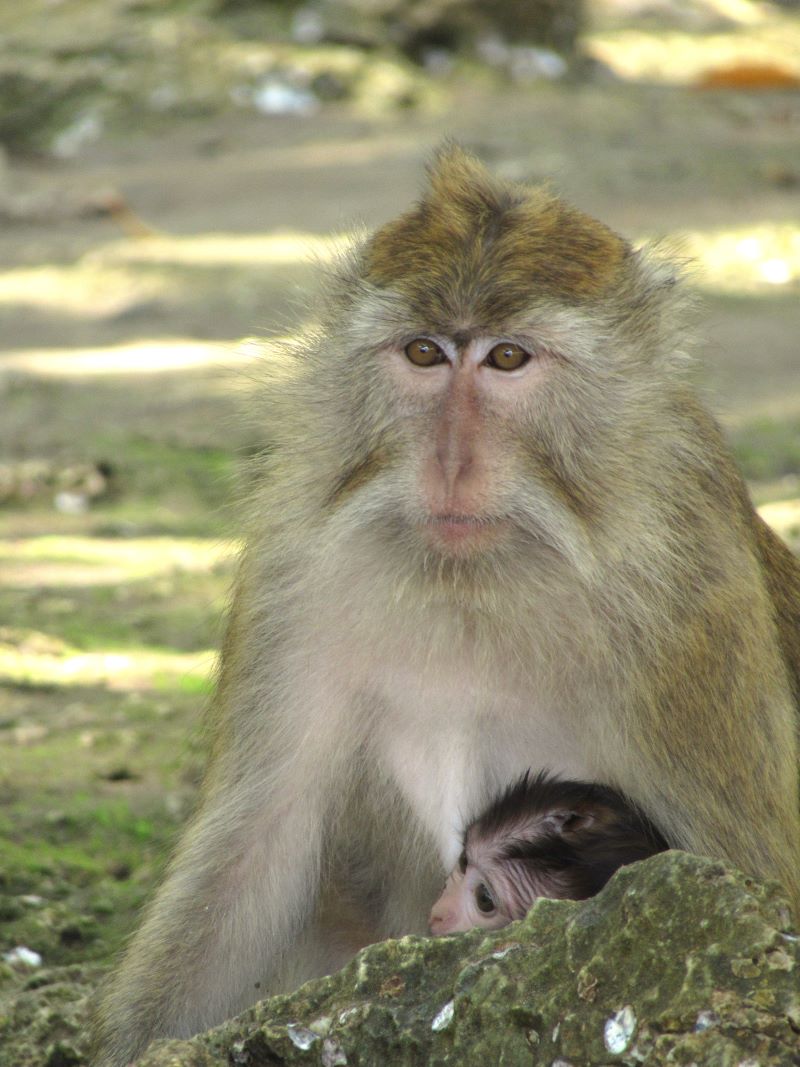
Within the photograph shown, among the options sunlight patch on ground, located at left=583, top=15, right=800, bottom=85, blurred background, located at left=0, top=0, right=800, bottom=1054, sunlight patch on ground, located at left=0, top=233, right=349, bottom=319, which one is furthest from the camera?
sunlight patch on ground, located at left=583, top=15, right=800, bottom=85

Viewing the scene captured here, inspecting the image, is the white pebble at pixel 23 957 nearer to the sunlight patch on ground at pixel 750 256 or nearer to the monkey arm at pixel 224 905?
the monkey arm at pixel 224 905

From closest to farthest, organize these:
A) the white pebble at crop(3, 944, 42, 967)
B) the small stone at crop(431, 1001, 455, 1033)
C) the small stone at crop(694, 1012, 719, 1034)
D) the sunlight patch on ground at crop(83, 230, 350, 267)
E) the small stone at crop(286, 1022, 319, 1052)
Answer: the small stone at crop(694, 1012, 719, 1034)
the small stone at crop(431, 1001, 455, 1033)
the small stone at crop(286, 1022, 319, 1052)
the white pebble at crop(3, 944, 42, 967)
the sunlight patch on ground at crop(83, 230, 350, 267)

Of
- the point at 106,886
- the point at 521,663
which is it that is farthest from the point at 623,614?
the point at 106,886

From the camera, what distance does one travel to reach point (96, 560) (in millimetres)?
5465

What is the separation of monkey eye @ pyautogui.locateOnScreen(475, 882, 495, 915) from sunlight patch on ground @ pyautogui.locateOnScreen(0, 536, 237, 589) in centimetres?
254

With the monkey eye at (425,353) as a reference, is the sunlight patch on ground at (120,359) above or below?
below

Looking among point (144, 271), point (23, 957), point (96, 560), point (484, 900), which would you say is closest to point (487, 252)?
point (484, 900)

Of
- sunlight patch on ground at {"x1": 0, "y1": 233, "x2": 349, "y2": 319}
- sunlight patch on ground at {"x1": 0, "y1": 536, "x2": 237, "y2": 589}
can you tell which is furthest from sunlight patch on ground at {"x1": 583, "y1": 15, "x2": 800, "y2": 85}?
sunlight patch on ground at {"x1": 0, "y1": 536, "x2": 237, "y2": 589}

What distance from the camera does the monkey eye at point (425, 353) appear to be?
9.18 feet

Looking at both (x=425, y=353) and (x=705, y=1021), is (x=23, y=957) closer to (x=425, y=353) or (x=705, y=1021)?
(x=425, y=353)

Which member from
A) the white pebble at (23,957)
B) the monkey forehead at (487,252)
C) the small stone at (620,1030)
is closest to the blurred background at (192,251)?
the white pebble at (23,957)

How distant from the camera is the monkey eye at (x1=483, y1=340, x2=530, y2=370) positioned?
9.04ft

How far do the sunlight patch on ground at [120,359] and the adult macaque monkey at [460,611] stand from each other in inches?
165

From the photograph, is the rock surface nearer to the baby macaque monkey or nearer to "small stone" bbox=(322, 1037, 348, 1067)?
"small stone" bbox=(322, 1037, 348, 1067)
